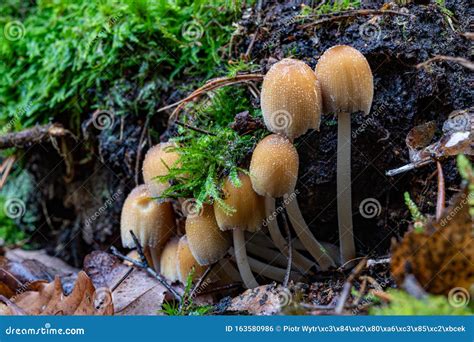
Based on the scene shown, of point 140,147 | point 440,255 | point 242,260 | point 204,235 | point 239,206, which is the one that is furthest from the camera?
point 140,147

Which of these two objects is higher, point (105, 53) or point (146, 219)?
point (105, 53)

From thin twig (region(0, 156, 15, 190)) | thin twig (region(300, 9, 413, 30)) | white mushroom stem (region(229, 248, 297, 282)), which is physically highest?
thin twig (region(300, 9, 413, 30))

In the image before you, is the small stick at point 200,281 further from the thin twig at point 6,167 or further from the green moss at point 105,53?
the thin twig at point 6,167

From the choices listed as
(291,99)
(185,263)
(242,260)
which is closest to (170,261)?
(185,263)

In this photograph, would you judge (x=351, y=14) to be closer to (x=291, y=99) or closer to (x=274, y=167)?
(x=291, y=99)

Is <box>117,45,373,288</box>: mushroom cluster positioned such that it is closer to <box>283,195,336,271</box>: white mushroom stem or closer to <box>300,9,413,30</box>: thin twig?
<box>283,195,336,271</box>: white mushroom stem

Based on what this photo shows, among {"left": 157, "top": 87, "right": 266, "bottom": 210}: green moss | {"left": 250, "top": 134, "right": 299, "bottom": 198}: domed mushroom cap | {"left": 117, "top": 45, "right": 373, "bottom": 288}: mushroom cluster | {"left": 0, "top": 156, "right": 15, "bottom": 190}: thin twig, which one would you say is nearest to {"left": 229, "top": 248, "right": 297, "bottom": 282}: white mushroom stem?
{"left": 117, "top": 45, "right": 373, "bottom": 288}: mushroom cluster

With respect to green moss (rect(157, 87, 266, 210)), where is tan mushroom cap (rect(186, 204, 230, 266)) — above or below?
below
